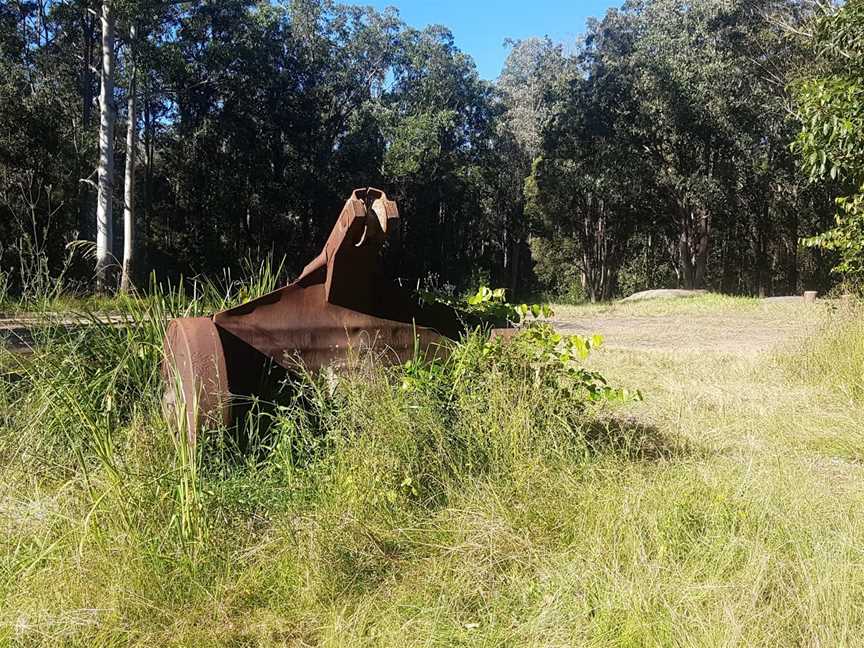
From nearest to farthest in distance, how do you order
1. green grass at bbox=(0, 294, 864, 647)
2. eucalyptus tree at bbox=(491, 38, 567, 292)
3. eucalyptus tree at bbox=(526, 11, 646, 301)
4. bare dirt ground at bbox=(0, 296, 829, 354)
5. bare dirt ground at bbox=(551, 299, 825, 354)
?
green grass at bbox=(0, 294, 864, 647), bare dirt ground at bbox=(0, 296, 829, 354), bare dirt ground at bbox=(551, 299, 825, 354), eucalyptus tree at bbox=(526, 11, 646, 301), eucalyptus tree at bbox=(491, 38, 567, 292)

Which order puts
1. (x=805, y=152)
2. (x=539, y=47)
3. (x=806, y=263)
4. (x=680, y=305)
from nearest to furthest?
(x=805, y=152) < (x=680, y=305) < (x=806, y=263) < (x=539, y=47)

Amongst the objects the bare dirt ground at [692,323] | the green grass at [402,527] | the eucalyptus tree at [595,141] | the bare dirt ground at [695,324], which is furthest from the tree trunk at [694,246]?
the green grass at [402,527]

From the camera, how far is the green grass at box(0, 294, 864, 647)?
192cm

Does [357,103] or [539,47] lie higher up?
[539,47]

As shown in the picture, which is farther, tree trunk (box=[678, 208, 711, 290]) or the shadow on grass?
tree trunk (box=[678, 208, 711, 290])

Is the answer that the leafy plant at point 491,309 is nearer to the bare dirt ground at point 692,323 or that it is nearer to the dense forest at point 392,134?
the bare dirt ground at point 692,323

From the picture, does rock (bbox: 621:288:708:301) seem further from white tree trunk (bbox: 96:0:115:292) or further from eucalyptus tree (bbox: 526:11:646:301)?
white tree trunk (bbox: 96:0:115:292)

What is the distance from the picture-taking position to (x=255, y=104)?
2273 cm

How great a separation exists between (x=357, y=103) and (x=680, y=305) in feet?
49.3

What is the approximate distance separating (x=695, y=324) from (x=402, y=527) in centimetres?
1159

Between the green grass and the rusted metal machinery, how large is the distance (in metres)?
0.17

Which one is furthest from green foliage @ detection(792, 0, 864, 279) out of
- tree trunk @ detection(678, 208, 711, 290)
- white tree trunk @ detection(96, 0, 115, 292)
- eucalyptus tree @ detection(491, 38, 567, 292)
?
eucalyptus tree @ detection(491, 38, 567, 292)

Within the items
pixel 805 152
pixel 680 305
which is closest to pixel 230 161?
pixel 680 305

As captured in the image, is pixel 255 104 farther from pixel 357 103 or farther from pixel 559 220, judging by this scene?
pixel 559 220
